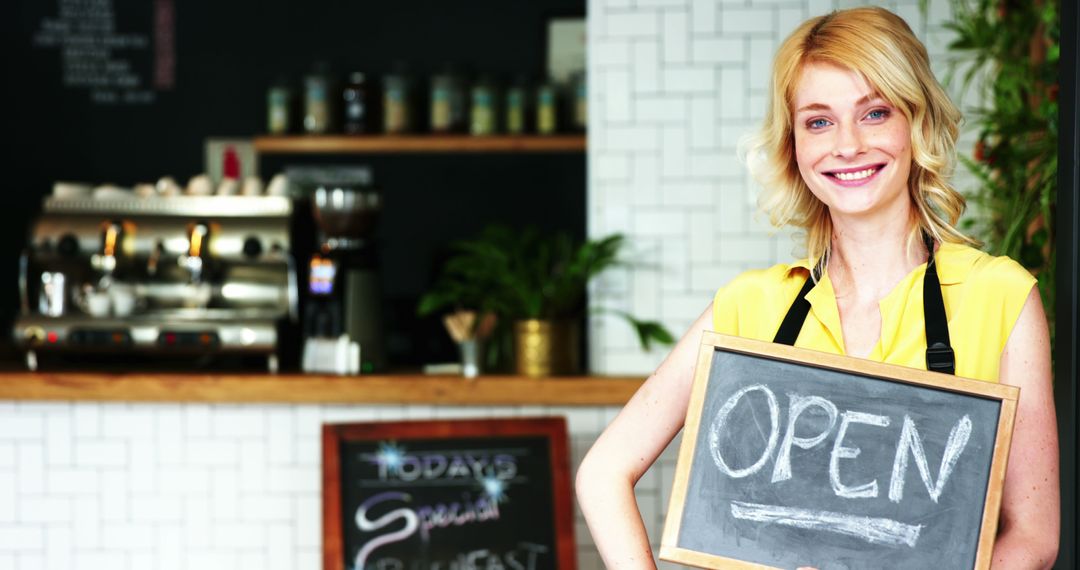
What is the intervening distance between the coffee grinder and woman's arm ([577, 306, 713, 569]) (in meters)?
1.81

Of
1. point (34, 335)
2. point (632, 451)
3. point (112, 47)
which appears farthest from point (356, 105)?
point (632, 451)

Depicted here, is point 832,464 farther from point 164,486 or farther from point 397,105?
point 397,105

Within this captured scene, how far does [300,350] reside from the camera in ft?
11.4

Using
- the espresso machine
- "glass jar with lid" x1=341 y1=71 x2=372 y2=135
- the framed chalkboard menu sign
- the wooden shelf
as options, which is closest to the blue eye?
the framed chalkboard menu sign

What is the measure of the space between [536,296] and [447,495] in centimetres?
59

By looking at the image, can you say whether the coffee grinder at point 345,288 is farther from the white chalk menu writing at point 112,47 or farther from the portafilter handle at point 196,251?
the white chalk menu writing at point 112,47

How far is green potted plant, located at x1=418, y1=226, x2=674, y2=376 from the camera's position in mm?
3105

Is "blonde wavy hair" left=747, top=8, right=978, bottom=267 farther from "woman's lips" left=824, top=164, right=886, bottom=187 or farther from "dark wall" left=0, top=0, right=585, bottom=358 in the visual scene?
"dark wall" left=0, top=0, right=585, bottom=358

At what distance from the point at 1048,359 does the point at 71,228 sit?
2.85 meters

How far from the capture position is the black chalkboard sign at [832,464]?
1.22 m

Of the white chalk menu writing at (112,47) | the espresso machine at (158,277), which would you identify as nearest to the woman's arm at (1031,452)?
the espresso machine at (158,277)

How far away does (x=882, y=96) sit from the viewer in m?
1.27

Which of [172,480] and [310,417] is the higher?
[310,417]

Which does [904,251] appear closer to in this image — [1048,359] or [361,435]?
[1048,359]
